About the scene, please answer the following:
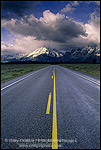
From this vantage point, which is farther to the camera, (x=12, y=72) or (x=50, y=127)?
Result: (x=12, y=72)

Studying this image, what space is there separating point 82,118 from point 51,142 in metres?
1.66

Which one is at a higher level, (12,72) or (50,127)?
(12,72)

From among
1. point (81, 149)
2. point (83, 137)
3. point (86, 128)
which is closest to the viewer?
point (81, 149)

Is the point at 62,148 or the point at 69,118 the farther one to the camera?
the point at 69,118

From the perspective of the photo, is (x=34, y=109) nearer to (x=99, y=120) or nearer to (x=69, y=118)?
(x=69, y=118)

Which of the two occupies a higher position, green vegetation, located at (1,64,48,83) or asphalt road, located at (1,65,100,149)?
green vegetation, located at (1,64,48,83)

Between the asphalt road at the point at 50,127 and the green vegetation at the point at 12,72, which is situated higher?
the green vegetation at the point at 12,72

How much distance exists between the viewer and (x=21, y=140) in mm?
2719

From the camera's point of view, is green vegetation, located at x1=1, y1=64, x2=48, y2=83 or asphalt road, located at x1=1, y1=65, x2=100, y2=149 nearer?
asphalt road, located at x1=1, y1=65, x2=100, y2=149

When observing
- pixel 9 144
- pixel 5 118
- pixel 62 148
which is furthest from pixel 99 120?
pixel 5 118

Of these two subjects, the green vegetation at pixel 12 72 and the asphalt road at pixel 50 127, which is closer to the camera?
the asphalt road at pixel 50 127

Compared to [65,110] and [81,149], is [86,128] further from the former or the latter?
[65,110]

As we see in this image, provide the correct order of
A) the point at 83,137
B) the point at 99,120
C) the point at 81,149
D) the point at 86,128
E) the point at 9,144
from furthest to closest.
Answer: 1. the point at 99,120
2. the point at 86,128
3. the point at 83,137
4. the point at 9,144
5. the point at 81,149

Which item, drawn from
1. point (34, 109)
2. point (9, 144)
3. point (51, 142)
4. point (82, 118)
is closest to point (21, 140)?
point (9, 144)
